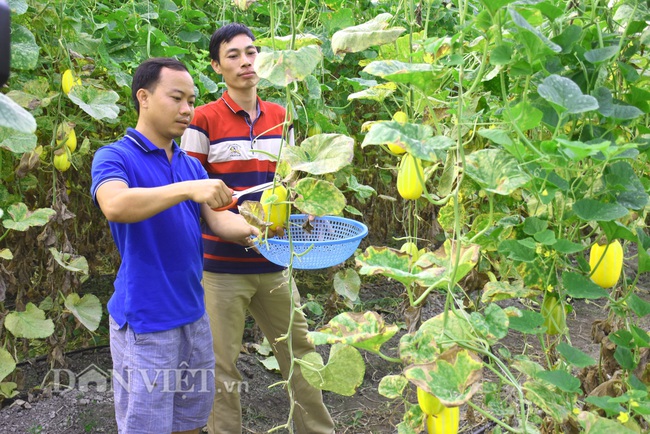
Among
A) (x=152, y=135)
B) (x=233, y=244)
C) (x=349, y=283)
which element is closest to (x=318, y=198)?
(x=152, y=135)

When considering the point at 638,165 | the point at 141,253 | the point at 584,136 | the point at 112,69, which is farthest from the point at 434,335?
the point at 112,69

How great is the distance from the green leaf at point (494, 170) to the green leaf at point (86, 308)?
6.08ft

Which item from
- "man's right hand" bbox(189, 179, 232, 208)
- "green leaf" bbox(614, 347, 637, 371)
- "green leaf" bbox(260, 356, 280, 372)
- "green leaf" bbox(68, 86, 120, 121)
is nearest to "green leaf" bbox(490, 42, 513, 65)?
"green leaf" bbox(614, 347, 637, 371)

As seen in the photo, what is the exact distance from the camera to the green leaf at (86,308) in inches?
96.3

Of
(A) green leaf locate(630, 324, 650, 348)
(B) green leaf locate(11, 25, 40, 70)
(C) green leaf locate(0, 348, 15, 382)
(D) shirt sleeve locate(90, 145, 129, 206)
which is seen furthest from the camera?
(C) green leaf locate(0, 348, 15, 382)

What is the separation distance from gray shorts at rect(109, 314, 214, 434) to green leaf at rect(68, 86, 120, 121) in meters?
0.78

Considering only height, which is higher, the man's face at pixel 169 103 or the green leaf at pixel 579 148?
the green leaf at pixel 579 148

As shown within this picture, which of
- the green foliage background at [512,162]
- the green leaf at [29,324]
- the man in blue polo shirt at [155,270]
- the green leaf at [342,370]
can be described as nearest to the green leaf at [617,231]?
the green foliage background at [512,162]

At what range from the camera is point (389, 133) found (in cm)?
85

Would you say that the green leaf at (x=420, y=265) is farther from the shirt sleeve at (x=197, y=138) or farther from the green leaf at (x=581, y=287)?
the shirt sleeve at (x=197, y=138)

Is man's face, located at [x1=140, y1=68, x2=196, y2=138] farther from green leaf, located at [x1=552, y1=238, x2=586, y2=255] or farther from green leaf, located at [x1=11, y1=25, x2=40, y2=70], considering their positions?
green leaf, located at [x1=552, y1=238, x2=586, y2=255]

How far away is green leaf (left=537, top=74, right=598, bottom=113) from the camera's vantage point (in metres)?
0.87

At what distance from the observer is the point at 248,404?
263 cm

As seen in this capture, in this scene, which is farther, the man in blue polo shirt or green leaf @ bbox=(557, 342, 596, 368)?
the man in blue polo shirt
